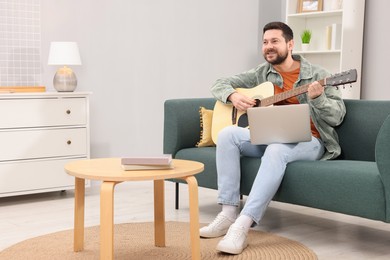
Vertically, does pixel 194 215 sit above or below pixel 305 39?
below

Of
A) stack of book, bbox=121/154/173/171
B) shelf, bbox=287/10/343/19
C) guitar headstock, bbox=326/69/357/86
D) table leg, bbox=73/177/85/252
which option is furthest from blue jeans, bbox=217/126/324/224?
shelf, bbox=287/10/343/19

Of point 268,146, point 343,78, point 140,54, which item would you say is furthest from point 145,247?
point 140,54

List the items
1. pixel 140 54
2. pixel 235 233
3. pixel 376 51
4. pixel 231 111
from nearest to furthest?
1. pixel 235 233
2. pixel 231 111
3. pixel 140 54
4. pixel 376 51

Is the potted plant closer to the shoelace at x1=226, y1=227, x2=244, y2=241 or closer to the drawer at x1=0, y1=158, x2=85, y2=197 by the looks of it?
the drawer at x1=0, y1=158, x2=85, y2=197

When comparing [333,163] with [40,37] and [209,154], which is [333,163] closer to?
[209,154]

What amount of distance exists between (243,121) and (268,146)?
0.40 meters

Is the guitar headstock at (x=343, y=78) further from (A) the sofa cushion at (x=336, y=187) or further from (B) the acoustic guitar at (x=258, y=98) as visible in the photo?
(A) the sofa cushion at (x=336, y=187)

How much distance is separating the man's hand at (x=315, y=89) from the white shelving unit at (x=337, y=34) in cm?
195

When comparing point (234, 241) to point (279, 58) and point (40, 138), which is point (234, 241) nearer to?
point (279, 58)

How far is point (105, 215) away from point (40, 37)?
2304 mm

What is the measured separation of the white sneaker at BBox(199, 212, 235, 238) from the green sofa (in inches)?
10.1

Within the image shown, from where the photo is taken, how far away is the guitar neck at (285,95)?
9.29ft

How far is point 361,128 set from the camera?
3.02 m

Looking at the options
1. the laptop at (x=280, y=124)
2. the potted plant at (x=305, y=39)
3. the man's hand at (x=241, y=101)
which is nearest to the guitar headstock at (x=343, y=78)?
the laptop at (x=280, y=124)
